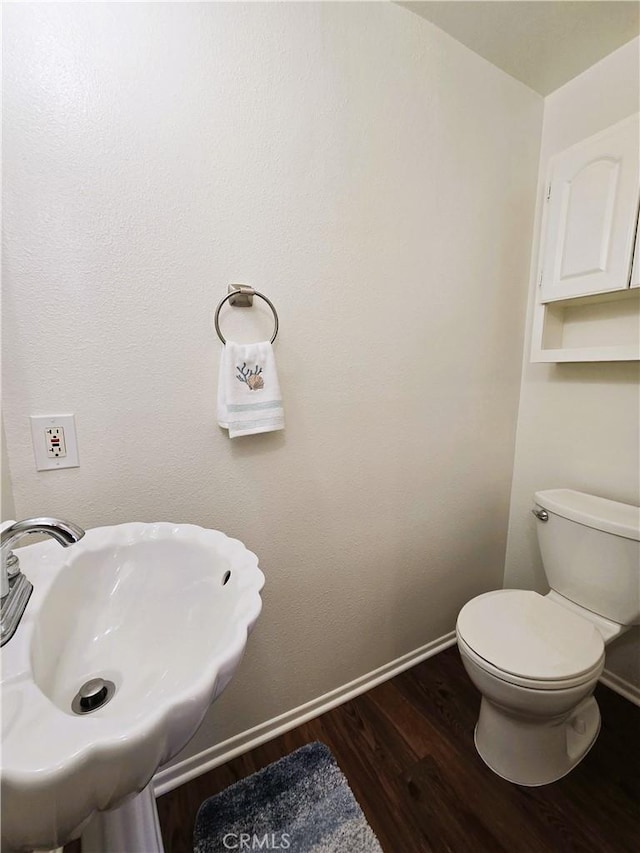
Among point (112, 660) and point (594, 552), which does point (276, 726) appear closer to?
point (112, 660)

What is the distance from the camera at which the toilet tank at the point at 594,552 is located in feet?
3.68

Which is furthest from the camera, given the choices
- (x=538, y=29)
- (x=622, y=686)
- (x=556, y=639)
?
(x=622, y=686)

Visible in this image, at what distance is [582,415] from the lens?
4.65 ft

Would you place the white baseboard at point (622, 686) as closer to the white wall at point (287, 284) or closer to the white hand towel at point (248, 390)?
the white wall at point (287, 284)

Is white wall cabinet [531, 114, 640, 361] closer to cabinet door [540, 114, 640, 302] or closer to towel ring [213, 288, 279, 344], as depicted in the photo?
cabinet door [540, 114, 640, 302]

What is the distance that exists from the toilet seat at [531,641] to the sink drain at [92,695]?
939 millimetres

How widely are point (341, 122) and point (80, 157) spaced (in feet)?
2.39

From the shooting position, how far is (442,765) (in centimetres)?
113

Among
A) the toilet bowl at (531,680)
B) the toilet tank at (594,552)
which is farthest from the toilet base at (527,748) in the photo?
the toilet tank at (594,552)

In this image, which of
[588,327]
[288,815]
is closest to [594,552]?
[588,327]

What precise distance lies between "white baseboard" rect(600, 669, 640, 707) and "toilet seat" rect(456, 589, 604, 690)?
1.70 feet

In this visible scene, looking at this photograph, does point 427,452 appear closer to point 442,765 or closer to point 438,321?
point 438,321

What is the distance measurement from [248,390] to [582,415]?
1.32 meters

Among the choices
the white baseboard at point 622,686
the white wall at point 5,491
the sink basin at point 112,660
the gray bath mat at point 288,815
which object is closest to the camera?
the sink basin at point 112,660
